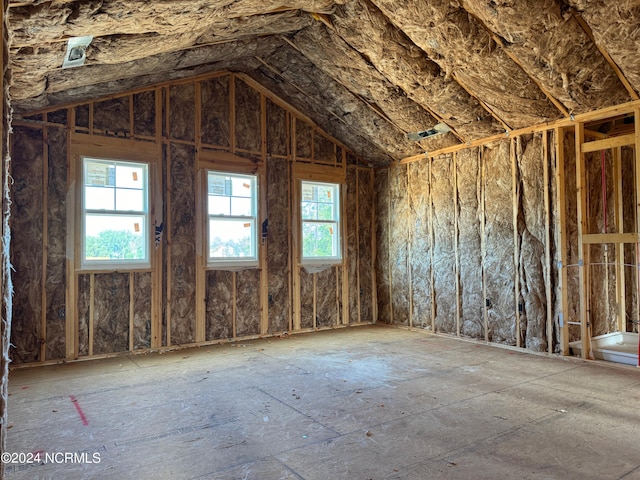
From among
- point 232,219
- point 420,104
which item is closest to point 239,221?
point 232,219

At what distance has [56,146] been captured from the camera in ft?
18.0

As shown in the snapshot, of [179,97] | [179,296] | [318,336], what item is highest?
[179,97]

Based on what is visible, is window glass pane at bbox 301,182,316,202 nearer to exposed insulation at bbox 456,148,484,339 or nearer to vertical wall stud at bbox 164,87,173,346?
vertical wall stud at bbox 164,87,173,346

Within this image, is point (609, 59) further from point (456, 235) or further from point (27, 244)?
point (27, 244)

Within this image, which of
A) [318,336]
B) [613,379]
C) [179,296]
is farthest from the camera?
[318,336]

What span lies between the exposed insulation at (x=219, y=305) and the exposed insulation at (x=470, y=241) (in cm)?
371

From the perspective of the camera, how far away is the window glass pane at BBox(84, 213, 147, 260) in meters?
5.70

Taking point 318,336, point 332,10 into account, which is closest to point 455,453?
point 318,336

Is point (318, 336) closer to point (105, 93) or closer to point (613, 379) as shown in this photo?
point (613, 379)

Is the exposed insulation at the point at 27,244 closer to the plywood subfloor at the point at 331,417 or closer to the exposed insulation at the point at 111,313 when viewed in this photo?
the plywood subfloor at the point at 331,417

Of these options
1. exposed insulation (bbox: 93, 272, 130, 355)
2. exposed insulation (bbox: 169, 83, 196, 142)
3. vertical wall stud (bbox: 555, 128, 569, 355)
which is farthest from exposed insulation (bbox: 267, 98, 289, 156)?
vertical wall stud (bbox: 555, 128, 569, 355)

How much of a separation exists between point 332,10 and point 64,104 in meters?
3.69

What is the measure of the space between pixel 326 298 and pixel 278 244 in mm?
1401

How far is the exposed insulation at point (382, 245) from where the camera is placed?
8125mm
